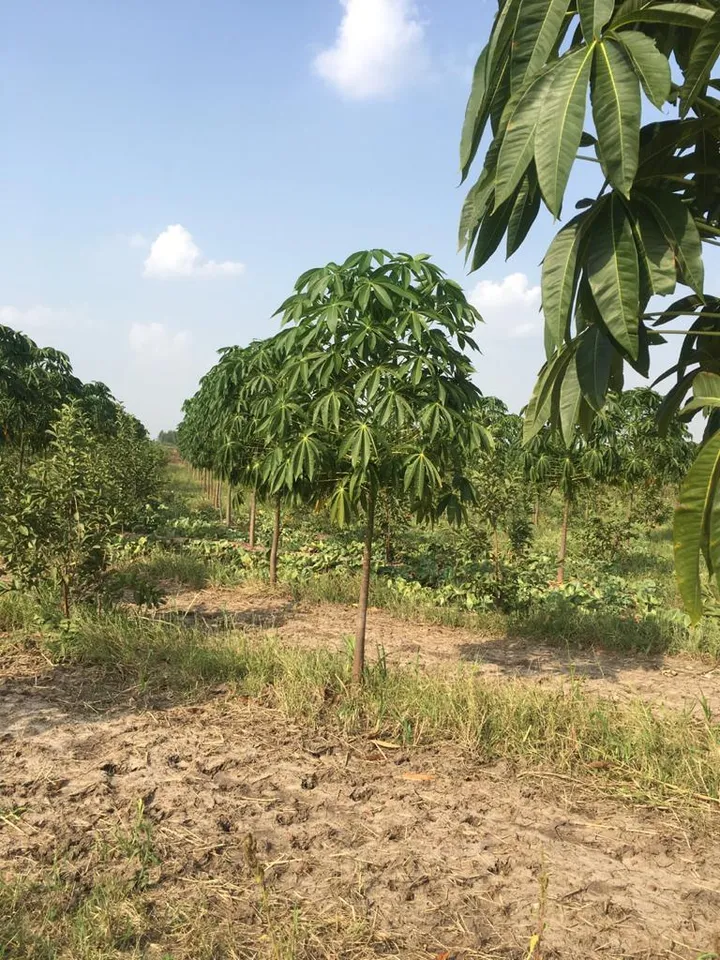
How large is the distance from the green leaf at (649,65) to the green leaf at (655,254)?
0.29 m

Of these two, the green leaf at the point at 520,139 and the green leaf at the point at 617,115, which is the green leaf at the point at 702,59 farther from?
the green leaf at the point at 520,139

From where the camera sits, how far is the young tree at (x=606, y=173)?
139cm

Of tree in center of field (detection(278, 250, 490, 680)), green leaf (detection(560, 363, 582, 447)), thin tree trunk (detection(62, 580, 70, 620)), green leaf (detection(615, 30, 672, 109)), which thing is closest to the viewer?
green leaf (detection(615, 30, 672, 109))

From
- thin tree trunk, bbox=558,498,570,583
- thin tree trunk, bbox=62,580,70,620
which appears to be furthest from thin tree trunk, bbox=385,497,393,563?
thin tree trunk, bbox=62,580,70,620

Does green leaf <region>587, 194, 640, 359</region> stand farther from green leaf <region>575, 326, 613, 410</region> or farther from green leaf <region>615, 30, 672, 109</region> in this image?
green leaf <region>615, 30, 672, 109</region>

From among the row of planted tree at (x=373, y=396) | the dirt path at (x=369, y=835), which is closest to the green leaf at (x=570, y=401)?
the dirt path at (x=369, y=835)

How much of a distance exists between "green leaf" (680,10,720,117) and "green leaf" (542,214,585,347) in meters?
0.32

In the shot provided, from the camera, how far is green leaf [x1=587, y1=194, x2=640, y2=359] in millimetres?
1503

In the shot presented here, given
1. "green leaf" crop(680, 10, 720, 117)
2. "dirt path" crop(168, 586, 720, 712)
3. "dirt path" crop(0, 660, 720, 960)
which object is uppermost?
"green leaf" crop(680, 10, 720, 117)

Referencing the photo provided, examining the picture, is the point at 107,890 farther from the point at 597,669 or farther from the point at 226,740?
the point at 597,669

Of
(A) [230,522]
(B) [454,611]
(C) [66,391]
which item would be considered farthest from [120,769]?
(A) [230,522]

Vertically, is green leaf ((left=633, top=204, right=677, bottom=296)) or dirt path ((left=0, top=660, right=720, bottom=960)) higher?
green leaf ((left=633, top=204, right=677, bottom=296))

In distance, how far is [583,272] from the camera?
65.2 inches

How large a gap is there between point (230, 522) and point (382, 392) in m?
15.0
